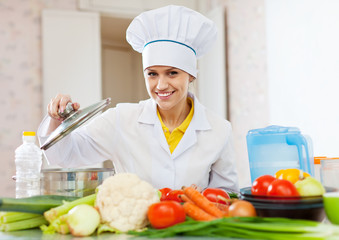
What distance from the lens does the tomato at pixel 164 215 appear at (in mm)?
862

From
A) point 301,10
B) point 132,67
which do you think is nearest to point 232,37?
point 301,10

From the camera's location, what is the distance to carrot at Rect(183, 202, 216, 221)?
0.91 meters

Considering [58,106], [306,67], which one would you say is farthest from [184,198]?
[306,67]

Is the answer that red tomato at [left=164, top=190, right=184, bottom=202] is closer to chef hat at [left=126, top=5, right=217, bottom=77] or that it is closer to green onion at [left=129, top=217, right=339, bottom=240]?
green onion at [left=129, top=217, right=339, bottom=240]

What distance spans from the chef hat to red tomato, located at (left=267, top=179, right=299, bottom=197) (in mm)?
802

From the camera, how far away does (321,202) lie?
2.90 ft

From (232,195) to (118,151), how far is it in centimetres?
65

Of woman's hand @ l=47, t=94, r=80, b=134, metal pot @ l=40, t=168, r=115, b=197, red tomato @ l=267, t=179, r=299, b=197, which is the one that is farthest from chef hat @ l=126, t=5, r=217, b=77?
red tomato @ l=267, t=179, r=299, b=197

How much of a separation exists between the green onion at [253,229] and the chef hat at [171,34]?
86cm

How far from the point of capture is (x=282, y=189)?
2.91 feet

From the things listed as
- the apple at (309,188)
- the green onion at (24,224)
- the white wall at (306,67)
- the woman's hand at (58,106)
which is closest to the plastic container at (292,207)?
the apple at (309,188)

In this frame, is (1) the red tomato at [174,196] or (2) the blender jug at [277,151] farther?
(2) the blender jug at [277,151]

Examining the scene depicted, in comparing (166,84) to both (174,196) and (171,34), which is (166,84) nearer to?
(171,34)

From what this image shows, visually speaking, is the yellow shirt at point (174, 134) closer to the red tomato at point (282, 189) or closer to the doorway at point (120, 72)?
the red tomato at point (282, 189)
